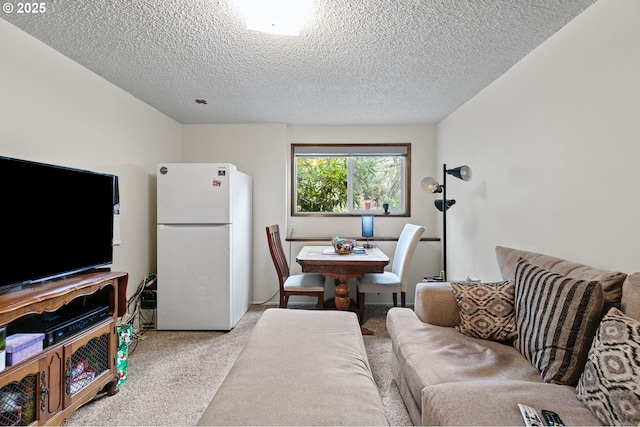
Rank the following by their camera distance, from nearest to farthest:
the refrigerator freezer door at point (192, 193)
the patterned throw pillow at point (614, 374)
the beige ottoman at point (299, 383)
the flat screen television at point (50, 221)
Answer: the patterned throw pillow at point (614, 374)
the beige ottoman at point (299, 383)
the flat screen television at point (50, 221)
the refrigerator freezer door at point (192, 193)

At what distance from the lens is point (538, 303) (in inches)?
58.0

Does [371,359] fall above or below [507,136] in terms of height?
below

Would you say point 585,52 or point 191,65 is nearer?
point 585,52

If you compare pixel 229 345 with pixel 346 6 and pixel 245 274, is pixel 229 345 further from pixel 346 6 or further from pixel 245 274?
pixel 346 6

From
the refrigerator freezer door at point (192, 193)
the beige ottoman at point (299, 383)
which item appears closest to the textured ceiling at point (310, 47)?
the refrigerator freezer door at point (192, 193)

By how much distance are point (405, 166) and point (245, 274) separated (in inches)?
96.7

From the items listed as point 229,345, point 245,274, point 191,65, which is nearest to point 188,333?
point 229,345

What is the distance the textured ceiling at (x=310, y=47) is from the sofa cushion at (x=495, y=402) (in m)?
1.81

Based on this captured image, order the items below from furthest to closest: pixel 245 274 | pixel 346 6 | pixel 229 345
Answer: pixel 245 274 → pixel 229 345 → pixel 346 6

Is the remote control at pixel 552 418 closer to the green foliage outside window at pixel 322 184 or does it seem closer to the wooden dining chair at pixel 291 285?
the wooden dining chair at pixel 291 285

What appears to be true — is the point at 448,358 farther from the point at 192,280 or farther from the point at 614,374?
the point at 192,280

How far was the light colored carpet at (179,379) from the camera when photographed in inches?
70.1

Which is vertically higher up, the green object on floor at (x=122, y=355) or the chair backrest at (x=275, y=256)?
the chair backrest at (x=275, y=256)

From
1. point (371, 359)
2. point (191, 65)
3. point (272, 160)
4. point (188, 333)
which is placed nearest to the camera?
point (191, 65)
